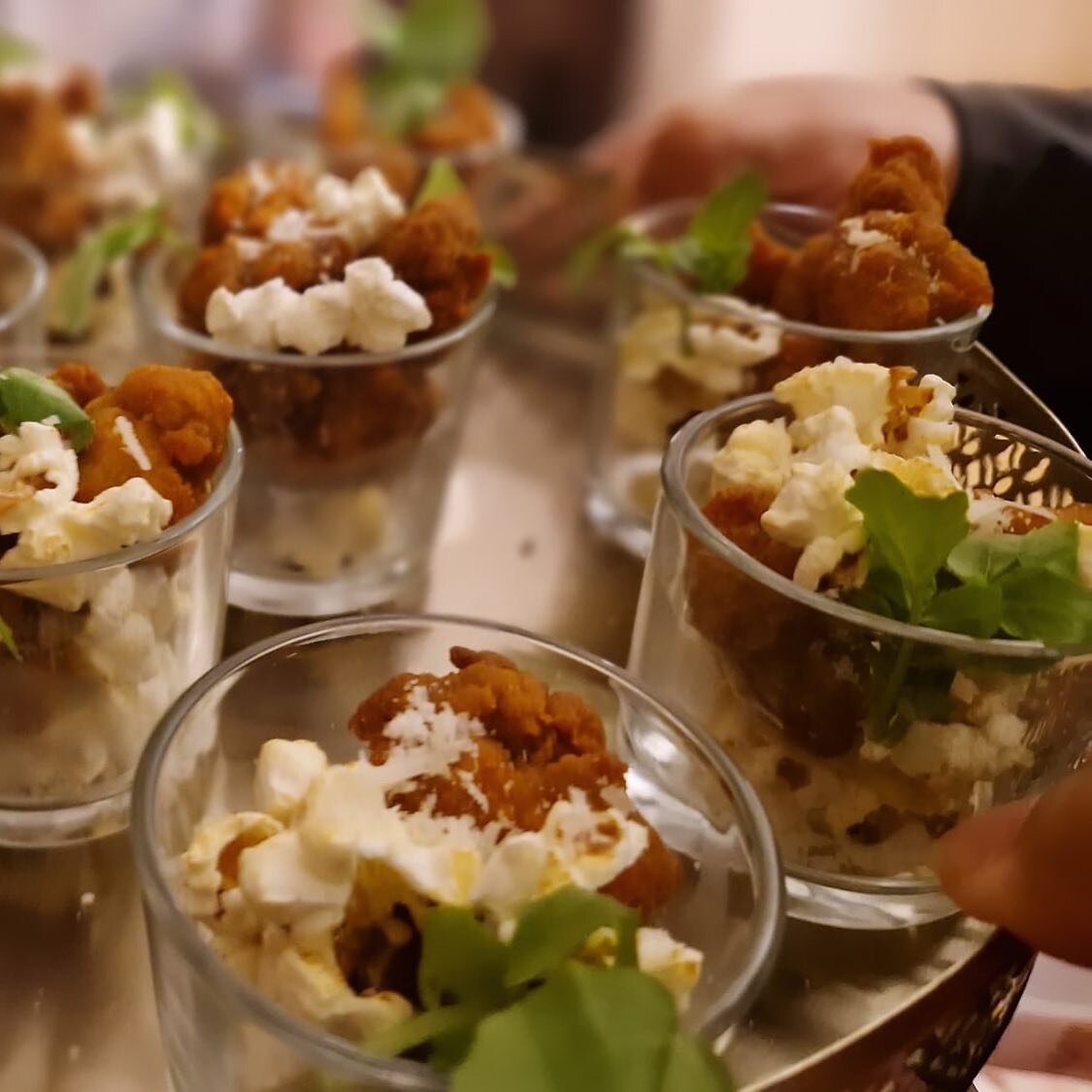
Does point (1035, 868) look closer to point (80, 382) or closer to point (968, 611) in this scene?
point (968, 611)

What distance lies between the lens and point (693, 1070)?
29cm

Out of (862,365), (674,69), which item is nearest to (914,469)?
(862,365)

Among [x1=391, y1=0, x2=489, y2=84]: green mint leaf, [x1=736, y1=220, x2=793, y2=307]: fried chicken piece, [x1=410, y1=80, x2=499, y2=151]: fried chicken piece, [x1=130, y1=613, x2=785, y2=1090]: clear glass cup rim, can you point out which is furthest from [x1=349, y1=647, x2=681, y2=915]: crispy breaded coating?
[x1=391, y1=0, x2=489, y2=84]: green mint leaf

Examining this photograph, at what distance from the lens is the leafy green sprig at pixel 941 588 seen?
1.21 ft

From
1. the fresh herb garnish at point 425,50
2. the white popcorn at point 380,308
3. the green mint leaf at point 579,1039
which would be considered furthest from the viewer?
the fresh herb garnish at point 425,50

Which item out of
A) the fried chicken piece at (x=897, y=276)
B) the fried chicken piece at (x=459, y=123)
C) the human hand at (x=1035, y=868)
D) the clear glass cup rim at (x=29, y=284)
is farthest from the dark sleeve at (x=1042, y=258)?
the fried chicken piece at (x=459, y=123)

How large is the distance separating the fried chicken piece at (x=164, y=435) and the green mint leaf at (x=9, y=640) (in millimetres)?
42

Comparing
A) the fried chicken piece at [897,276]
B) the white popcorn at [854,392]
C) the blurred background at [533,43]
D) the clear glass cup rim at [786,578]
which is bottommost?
the blurred background at [533,43]

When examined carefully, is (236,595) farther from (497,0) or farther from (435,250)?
(497,0)

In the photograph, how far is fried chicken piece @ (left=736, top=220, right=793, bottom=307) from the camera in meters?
0.54

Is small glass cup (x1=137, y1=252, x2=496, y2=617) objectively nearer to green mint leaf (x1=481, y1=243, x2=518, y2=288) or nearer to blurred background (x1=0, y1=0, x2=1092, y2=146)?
green mint leaf (x1=481, y1=243, x2=518, y2=288)

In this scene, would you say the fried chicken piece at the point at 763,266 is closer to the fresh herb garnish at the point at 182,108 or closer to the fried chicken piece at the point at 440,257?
the fried chicken piece at the point at 440,257

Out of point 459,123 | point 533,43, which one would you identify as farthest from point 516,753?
point 533,43

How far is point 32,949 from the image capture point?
1.26 feet
